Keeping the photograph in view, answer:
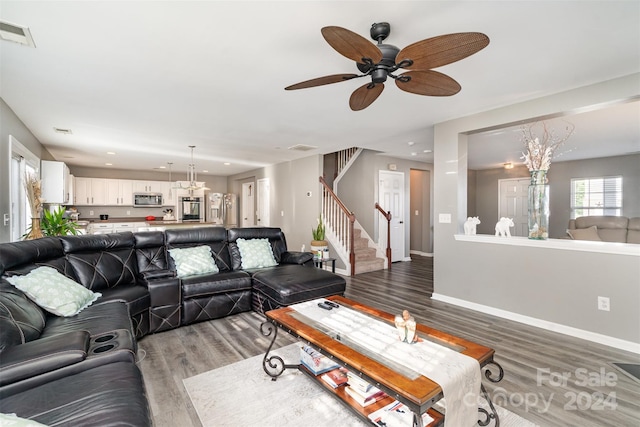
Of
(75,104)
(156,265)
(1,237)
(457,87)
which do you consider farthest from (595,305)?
(1,237)

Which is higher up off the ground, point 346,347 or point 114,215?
point 114,215

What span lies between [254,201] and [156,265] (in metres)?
5.99

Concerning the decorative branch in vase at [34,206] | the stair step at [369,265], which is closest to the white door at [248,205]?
the stair step at [369,265]

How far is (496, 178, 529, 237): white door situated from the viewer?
8.22 metres

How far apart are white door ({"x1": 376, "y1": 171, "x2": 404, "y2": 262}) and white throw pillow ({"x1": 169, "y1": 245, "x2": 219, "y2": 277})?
13.6 feet

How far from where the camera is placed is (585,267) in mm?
2961

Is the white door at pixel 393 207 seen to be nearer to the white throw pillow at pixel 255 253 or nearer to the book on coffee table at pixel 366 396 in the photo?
the white throw pillow at pixel 255 253

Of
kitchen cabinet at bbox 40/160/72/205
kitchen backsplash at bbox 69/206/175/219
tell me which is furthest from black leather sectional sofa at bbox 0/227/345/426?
kitchen backsplash at bbox 69/206/175/219

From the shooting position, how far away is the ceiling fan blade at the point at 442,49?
1.45m

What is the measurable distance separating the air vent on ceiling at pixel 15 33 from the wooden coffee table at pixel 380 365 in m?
2.64

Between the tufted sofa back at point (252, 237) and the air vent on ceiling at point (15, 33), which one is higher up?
the air vent on ceiling at point (15, 33)

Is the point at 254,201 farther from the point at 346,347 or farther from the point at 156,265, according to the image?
the point at 346,347

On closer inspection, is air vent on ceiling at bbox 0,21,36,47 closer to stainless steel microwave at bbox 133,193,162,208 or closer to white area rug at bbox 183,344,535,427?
white area rug at bbox 183,344,535,427

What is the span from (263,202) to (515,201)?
7462mm
